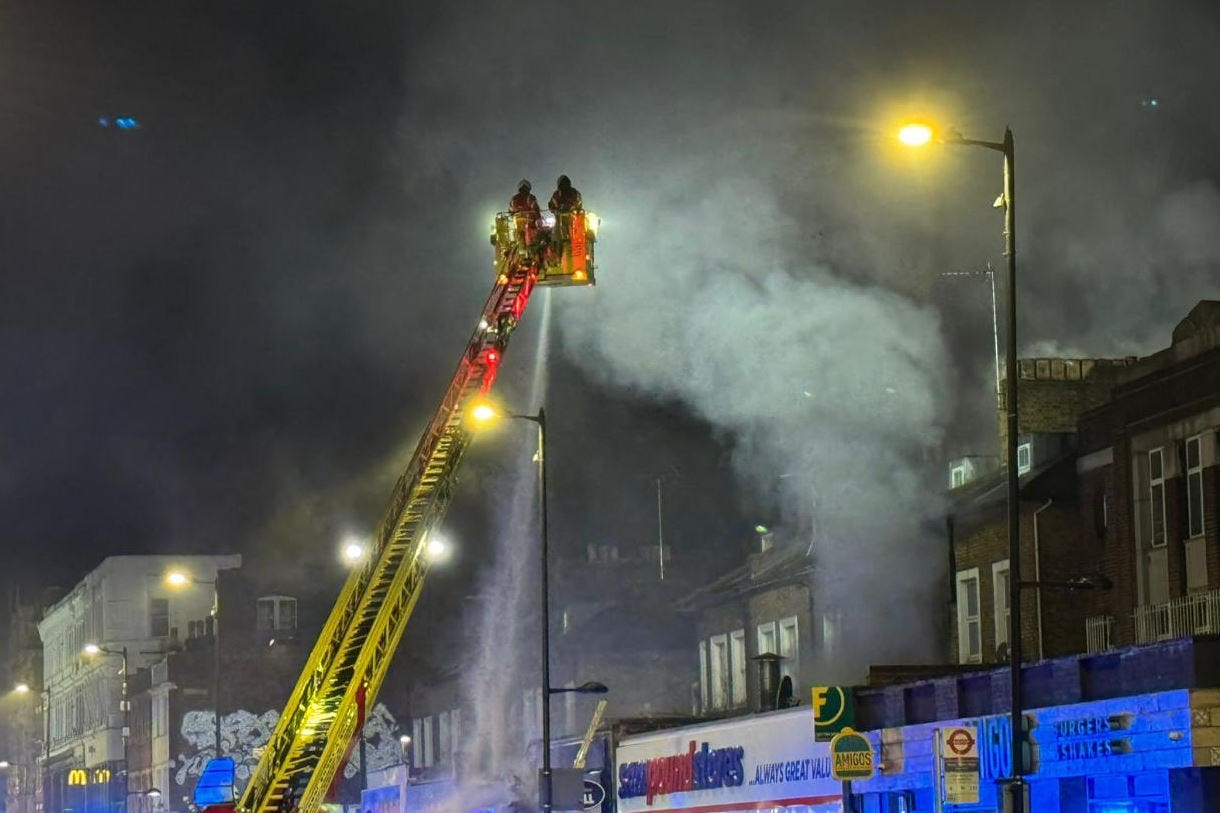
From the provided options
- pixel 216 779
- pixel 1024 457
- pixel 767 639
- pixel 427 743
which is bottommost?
pixel 427 743

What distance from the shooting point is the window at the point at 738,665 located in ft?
153

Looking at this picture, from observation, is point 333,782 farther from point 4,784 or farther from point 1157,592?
point 4,784

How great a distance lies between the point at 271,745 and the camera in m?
28.9

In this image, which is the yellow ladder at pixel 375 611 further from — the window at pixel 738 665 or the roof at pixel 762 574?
the window at pixel 738 665

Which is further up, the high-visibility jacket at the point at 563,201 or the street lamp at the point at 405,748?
the high-visibility jacket at the point at 563,201

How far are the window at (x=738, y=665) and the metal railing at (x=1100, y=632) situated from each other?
49.0 ft

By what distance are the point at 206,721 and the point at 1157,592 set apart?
60.1 metres

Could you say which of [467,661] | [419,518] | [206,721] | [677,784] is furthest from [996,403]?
[206,721]

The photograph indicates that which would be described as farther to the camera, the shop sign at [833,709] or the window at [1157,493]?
the shop sign at [833,709]

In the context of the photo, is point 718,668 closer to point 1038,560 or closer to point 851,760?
point 1038,560

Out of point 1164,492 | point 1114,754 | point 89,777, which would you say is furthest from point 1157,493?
point 89,777

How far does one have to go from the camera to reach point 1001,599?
34.9m

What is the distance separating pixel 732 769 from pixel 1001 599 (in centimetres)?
599

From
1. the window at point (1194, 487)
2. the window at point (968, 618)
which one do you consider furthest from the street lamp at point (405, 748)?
the window at point (1194, 487)
